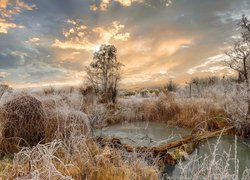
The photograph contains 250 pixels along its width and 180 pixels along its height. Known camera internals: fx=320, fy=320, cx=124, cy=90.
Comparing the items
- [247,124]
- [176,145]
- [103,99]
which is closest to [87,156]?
[176,145]

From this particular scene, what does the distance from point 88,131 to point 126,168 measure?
258 cm

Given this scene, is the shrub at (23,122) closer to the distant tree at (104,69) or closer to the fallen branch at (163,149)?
the fallen branch at (163,149)

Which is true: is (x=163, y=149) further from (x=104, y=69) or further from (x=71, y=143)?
(x=104, y=69)

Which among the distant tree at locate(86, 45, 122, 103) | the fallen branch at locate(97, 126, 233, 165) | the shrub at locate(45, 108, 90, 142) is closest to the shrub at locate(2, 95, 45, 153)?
the shrub at locate(45, 108, 90, 142)

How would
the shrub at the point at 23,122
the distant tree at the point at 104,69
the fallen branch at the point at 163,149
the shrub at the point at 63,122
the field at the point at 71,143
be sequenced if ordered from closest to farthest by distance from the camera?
the field at the point at 71,143, the fallen branch at the point at 163,149, the shrub at the point at 23,122, the shrub at the point at 63,122, the distant tree at the point at 104,69

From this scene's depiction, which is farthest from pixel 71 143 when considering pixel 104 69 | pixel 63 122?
pixel 104 69

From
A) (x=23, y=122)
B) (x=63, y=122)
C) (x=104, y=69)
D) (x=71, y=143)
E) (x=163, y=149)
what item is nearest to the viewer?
(x=71, y=143)

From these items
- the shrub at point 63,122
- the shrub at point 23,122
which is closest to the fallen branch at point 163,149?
the shrub at point 63,122

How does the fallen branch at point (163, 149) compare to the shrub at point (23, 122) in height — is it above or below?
below

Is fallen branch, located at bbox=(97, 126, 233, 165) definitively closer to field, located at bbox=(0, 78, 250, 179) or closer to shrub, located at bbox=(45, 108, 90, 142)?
field, located at bbox=(0, 78, 250, 179)

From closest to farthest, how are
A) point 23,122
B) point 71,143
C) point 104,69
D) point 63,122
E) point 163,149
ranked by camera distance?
point 71,143 < point 23,122 < point 63,122 < point 163,149 < point 104,69

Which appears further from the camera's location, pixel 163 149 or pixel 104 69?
pixel 104 69

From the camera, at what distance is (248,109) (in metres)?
12.3

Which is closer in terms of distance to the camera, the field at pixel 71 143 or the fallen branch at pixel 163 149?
the field at pixel 71 143
